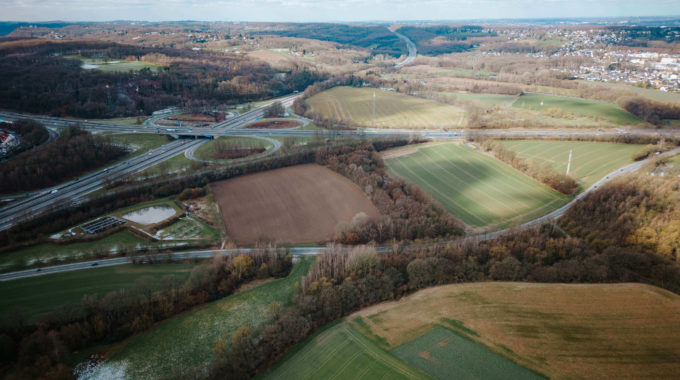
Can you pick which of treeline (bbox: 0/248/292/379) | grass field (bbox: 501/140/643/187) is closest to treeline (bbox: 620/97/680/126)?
grass field (bbox: 501/140/643/187)

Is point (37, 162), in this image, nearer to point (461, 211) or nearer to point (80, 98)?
point (80, 98)

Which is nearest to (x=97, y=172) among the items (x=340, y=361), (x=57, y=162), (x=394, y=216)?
(x=57, y=162)

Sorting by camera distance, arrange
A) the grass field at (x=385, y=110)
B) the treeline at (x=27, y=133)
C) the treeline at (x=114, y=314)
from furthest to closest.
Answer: the grass field at (x=385, y=110) < the treeline at (x=27, y=133) < the treeline at (x=114, y=314)

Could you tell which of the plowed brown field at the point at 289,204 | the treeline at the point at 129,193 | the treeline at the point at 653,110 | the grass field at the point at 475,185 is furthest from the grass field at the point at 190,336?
the treeline at the point at 653,110

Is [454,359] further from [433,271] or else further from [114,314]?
[114,314]

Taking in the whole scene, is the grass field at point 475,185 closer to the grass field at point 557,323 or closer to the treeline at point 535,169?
the treeline at point 535,169

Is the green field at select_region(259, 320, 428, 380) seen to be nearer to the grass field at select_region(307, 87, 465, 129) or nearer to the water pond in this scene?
Result: the water pond
